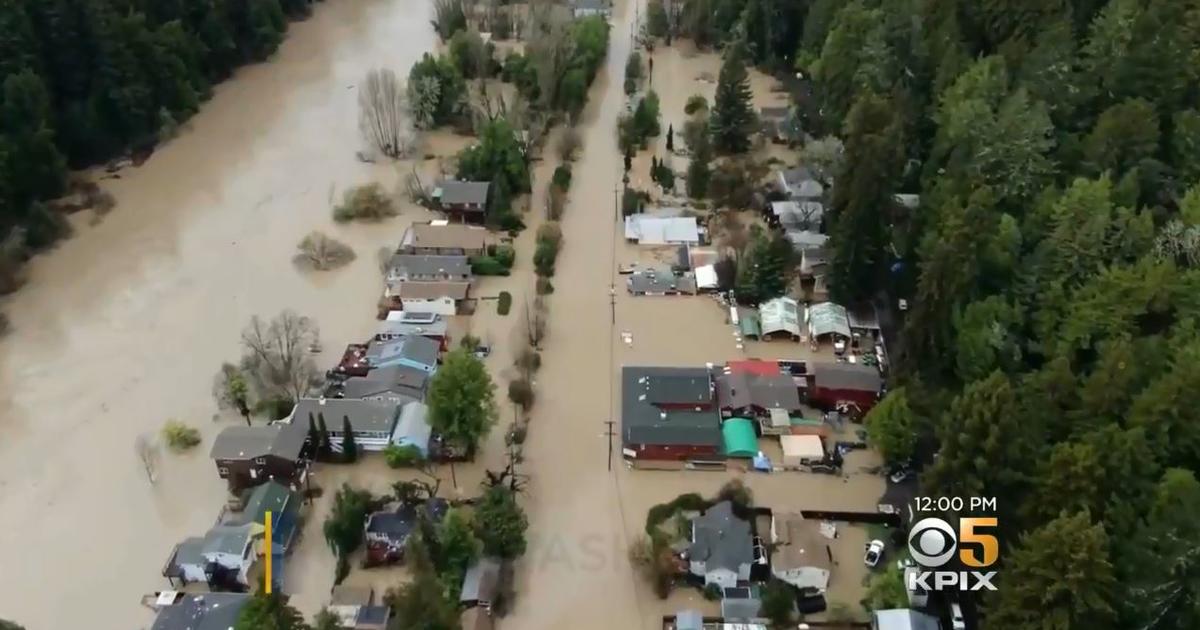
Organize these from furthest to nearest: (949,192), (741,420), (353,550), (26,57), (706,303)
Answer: (26,57) → (706,303) → (949,192) → (741,420) → (353,550)

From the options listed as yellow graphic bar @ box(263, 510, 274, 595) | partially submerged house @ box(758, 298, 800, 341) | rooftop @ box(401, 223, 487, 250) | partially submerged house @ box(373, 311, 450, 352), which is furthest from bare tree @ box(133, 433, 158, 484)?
partially submerged house @ box(758, 298, 800, 341)

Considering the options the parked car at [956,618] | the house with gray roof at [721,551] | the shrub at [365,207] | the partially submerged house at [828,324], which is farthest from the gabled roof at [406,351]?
the parked car at [956,618]

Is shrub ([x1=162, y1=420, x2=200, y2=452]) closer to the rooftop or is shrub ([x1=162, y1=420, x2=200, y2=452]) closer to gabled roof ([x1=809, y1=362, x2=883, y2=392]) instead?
the rooftop

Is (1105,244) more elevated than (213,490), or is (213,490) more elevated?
(1105,244)

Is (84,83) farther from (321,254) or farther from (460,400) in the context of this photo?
(460,400)

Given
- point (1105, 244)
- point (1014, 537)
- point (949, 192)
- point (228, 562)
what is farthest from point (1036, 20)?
point (228, 562)

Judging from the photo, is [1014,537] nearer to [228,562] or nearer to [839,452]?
[839,452]
